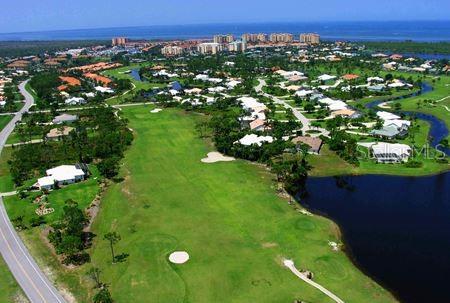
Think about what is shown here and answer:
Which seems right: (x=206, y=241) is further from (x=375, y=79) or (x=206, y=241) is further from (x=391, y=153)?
(x=375, y=79)

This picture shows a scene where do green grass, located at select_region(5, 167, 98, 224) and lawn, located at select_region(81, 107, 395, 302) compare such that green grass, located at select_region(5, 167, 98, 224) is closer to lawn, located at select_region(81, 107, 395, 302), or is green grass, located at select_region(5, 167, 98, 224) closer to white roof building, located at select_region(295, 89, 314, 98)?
lawn, located at select_region(81, 107, 395, 302)

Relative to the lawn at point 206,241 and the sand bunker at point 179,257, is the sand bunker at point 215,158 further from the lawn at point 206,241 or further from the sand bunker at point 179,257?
the sand bunker at point 179,257

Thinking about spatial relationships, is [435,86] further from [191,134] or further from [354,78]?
[191,134]

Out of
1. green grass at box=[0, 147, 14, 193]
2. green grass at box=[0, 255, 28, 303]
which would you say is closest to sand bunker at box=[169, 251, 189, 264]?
green grass at box=[0, 255, 28, 303]

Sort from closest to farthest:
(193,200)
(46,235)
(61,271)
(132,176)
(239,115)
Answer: (61,271), (46,235), (193,200), (132,176), (239,115)

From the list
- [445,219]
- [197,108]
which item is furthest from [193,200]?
[197,108]

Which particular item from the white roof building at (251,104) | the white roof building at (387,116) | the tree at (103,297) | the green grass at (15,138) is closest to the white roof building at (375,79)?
the white roof building at (387,116)
